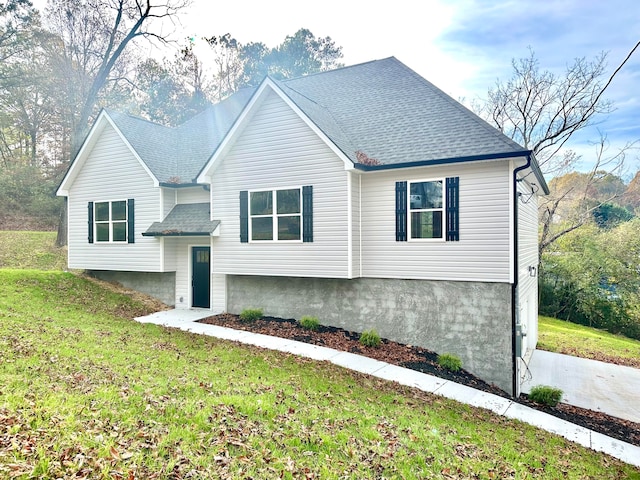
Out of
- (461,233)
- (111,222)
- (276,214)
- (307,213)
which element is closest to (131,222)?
(111,222)

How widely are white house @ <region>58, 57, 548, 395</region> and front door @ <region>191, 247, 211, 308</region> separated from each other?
4 cm

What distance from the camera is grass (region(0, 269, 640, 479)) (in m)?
3.94

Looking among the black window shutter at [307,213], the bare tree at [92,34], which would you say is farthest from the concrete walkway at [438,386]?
the bare tree at [92,34]

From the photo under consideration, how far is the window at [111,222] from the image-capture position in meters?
14.2

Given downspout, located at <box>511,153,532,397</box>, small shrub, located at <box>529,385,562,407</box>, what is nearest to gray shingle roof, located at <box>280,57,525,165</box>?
downspout, located at <box>511,153,532,397</box>

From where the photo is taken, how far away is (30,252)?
18609 mm

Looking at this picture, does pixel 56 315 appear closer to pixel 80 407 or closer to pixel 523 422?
pixel 80 407

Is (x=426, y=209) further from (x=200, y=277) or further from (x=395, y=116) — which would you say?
(x=200, y=277)

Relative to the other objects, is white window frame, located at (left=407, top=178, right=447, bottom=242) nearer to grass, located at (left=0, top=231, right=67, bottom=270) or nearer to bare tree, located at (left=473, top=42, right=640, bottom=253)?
grass, located at (left=0, top=231, right=67, bottom=270)

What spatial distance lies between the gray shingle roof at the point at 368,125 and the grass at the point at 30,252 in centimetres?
763

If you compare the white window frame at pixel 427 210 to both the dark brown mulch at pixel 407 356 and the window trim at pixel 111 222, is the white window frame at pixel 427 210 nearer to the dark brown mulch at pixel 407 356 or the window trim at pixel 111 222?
the dark brown mulch at pixel 407 356

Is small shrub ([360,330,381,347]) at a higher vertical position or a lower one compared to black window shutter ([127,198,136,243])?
lower

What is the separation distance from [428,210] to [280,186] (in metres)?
4.22

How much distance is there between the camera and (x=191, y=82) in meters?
32.5
